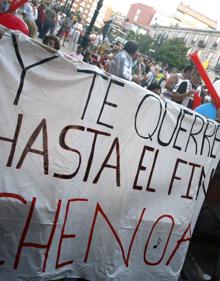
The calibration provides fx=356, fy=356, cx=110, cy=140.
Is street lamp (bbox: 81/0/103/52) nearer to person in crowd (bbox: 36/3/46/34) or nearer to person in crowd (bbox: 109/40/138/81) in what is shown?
person in crowd (bbox: 109/40/138/81)

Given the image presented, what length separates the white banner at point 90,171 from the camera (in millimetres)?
2289

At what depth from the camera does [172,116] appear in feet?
9.58

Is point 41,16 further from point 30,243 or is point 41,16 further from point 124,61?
point 30,243

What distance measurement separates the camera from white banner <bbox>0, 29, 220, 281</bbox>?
2.29 meters

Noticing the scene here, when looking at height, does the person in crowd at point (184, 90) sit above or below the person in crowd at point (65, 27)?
below

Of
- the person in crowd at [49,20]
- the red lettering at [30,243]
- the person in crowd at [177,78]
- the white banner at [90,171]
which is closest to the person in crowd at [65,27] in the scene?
the person in crowd at [49,20]

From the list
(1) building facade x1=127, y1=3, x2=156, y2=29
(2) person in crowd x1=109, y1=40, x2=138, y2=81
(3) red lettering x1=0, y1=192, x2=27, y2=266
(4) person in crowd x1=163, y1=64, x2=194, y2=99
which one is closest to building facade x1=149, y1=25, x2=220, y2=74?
(1) building facade x1=127, y1=3, x2=156, y2=29

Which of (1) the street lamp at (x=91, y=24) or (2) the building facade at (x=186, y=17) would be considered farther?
(2) the building facade at (x=186, y=17)

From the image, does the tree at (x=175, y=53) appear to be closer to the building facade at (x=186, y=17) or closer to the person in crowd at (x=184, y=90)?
the building facade at (x=186, y=17)

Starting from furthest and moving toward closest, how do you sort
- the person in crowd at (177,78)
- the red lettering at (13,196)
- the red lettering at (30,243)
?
the person in crowd at (177,78) < the red lettering at (30,243) < the red lettering at (13,196)

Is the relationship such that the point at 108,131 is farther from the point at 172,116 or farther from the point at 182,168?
the point at 182,168

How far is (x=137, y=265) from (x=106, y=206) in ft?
2.12

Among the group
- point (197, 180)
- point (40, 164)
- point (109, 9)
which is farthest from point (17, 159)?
point (109, 9)

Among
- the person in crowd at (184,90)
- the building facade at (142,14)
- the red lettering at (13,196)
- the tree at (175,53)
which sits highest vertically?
the building facade at (142,14)
